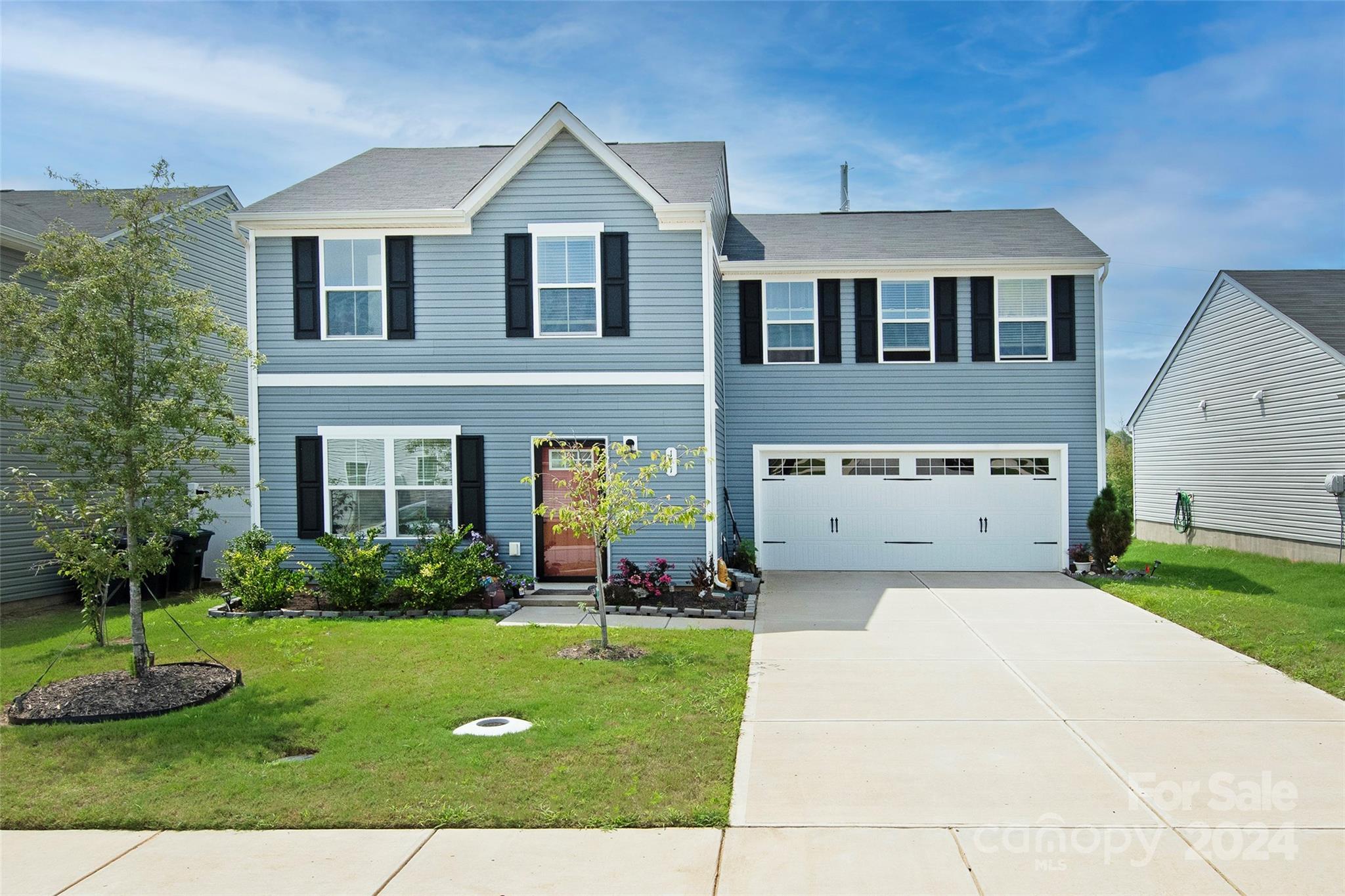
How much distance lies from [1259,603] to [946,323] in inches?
244

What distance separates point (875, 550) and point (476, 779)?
1114 cm

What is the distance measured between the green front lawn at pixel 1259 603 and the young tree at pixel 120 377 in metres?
9.84

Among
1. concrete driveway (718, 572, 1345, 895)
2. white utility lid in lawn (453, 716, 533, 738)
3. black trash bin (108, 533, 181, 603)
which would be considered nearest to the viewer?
concrete driveway (718, 572, 1345, 895)

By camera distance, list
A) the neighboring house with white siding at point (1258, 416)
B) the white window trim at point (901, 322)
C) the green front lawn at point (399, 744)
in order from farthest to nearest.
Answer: the white window trim at point (901, 322) → the neighboring house with white siding at point (1258, 416) → the green front lawn at point (399, 744)

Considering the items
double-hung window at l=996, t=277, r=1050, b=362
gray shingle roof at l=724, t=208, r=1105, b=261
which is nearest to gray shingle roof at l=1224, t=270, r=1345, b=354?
gray shingle roof at l=724, t=208, r=1105, b=261

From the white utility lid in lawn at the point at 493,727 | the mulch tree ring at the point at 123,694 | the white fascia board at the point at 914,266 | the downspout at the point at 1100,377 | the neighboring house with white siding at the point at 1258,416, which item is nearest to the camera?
the white utility lid in lawn at the point at 493,727

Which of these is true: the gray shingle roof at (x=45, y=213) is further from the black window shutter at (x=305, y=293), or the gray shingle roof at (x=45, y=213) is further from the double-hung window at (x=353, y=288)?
the double-hung window at (x=353, y=288)

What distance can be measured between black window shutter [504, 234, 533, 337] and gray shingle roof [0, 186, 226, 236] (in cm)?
429

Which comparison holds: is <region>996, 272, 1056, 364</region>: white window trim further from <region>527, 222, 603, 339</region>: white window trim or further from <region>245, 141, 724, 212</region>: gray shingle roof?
<region>527, 222, 603, 339</region>: white window trim

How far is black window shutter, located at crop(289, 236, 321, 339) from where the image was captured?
13.0 meters

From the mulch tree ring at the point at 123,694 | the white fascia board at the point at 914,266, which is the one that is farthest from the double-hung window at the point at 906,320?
the mulch tree ring at the point at 123,694

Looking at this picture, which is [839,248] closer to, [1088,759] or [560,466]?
[560,466]

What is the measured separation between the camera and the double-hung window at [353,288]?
13.0 metres

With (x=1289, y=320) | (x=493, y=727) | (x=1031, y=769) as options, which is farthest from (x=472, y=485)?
(x=1289, y=320)
